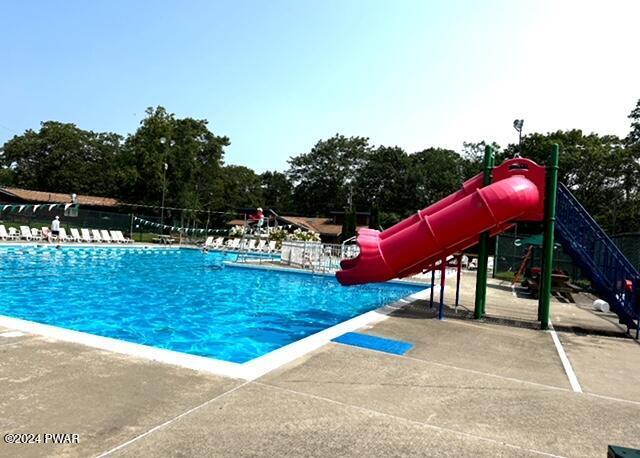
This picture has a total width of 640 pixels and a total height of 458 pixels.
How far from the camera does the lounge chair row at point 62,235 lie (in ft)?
85.8

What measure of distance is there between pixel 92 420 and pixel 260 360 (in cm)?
201

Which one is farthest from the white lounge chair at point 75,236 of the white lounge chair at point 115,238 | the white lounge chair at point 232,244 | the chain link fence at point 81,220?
the white lounge chair at point 232,244

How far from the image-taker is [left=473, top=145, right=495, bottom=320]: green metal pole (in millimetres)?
9234

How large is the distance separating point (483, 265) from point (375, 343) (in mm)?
3976

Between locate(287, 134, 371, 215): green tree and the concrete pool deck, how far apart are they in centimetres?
6246

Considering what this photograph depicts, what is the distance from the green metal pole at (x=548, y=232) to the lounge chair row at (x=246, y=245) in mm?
18117

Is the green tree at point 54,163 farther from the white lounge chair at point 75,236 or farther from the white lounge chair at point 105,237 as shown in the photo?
the white lounge chair at point 75,236

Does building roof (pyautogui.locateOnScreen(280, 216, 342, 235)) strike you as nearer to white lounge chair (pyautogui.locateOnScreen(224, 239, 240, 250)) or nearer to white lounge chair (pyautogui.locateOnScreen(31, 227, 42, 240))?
white lounge chair (pyautogui.locateOnScreen(224, 239, 240, 250))

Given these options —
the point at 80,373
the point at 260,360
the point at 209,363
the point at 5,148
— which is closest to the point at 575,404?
the point at 260,360

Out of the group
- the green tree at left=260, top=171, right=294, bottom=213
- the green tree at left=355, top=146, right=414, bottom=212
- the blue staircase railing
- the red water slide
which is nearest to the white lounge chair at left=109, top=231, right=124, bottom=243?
the red water slide

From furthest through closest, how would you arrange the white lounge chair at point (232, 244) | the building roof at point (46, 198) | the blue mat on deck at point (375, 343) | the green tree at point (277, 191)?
1. the green tree at point (277, 191)
2. the building roof at point (46, 198)
3. the white lounge chair at point (232, 244)
4. the blue mat on deck at point (375, 343)

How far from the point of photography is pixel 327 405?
3.98 m

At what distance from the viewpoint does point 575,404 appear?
4.45m

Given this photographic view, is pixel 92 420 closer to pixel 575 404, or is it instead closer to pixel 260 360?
pixel 260 360
